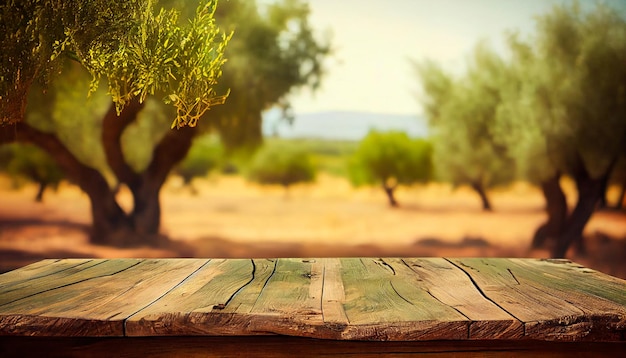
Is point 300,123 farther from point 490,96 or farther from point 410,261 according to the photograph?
point 410,261

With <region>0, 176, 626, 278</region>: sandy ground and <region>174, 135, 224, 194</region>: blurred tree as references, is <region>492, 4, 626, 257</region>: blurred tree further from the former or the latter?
<region>174, 135, 224, 194</region>: blurred tree

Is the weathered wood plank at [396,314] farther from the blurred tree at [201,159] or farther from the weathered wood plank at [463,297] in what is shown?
the blurred tree at [201,159]

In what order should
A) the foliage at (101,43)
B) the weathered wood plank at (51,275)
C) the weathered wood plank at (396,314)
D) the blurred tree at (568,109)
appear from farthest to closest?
the blurred tree at (568,109) → the foliage at (101,43) → the weathered wood plank at (51,275) → the weathered wood plank at (396,314)

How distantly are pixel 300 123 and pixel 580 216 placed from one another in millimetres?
2892

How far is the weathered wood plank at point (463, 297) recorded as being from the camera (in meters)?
1.38

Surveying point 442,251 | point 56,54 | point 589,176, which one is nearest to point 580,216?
point 589,176

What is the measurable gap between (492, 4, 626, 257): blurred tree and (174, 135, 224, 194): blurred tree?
2.84 m

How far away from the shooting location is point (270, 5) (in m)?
6.08

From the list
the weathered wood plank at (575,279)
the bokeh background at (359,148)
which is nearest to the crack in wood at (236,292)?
the weathered wood plank at (575,279)

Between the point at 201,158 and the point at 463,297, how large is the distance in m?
4.69

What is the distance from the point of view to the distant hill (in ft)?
20.1

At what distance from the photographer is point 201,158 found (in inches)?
239

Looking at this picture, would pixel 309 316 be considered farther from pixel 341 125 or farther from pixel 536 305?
pixel 341 125

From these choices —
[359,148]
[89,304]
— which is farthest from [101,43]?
[359,148]
